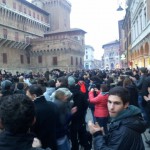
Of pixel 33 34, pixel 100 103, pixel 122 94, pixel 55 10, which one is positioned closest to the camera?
pixel 122 94

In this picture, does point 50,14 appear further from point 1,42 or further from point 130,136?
point 130,136

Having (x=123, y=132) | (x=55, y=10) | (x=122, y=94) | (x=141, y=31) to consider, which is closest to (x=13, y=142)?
(x=123, y=132)

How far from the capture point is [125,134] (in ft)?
6.93

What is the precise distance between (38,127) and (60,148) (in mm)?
818

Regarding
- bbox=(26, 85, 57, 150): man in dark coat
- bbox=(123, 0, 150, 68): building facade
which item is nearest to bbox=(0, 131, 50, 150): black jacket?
bbox=(26, 85, 57, 150): man in dark coat

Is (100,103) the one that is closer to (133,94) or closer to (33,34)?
(133,94)

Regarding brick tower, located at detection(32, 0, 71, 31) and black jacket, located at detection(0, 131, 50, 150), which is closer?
black jacket, located at detection(0, 131, 50, 150)

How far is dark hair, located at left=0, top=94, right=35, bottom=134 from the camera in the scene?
71.4 inches

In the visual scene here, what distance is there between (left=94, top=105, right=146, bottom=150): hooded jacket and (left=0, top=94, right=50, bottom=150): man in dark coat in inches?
29.6

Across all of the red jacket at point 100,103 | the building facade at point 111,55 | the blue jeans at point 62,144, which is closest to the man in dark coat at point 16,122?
the blue jeans at point 62,144

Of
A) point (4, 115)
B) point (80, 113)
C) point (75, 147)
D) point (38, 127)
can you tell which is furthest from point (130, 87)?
point (4, 115)

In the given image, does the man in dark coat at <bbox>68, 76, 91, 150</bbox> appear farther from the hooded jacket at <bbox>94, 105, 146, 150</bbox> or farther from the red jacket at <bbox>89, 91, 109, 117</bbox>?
the hooded jacket at <bbox>94, 105, 146, 150</bbox>

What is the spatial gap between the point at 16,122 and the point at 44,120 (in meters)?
1.53

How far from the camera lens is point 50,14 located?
182 feet
